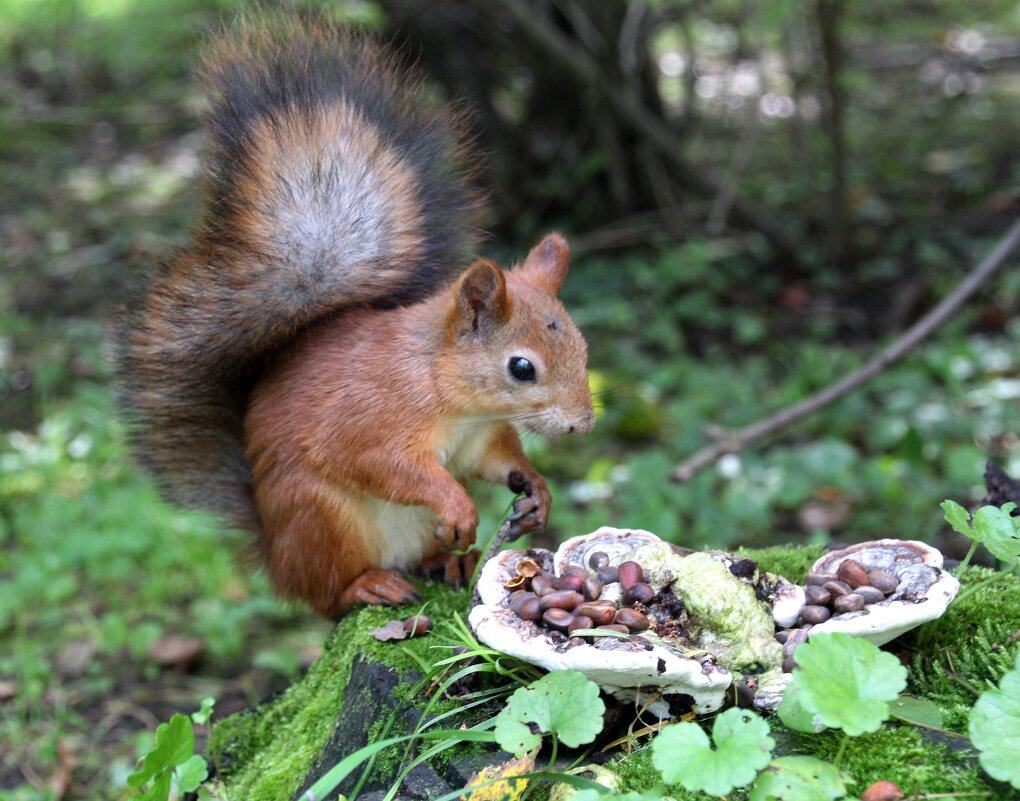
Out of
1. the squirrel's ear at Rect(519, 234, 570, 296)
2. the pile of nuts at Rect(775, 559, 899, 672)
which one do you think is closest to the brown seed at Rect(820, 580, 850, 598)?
the pile of nuts at Rect(775, 559, 899, 672)

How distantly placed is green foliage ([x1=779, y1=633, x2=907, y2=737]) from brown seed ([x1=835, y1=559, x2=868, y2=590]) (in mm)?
250

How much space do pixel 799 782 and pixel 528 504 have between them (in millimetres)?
738

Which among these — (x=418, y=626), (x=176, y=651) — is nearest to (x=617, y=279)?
(x=176, y=651)

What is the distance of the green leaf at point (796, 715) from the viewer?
3.83 feet

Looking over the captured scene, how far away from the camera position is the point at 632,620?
127 cm

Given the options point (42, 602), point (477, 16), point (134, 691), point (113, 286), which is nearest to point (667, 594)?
point (134, 691)

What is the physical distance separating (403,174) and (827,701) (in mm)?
1184

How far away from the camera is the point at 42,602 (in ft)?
10.0

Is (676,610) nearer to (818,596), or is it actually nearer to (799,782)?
(818,596)

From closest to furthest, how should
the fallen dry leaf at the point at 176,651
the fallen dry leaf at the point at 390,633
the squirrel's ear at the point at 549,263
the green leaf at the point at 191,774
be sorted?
the green leaf at the point at 191,774, the fallen dry leaf at the point at 390,633, the squirrel's ear at the point at 549,263, the fallen dry leaf at the point at 176,651

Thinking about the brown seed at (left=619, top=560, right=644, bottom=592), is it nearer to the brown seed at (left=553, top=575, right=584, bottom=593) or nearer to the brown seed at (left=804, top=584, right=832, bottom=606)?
the brown seed at (left=553, top=575, right=584, bottom=593)

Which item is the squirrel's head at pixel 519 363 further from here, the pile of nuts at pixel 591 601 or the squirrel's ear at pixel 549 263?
the pile of nuts at pixel 591 601

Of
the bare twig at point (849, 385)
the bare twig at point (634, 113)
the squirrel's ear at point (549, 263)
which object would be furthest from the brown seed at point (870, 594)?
the bare twig at point (634, 113)

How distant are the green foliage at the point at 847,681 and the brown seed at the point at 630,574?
29 cm
